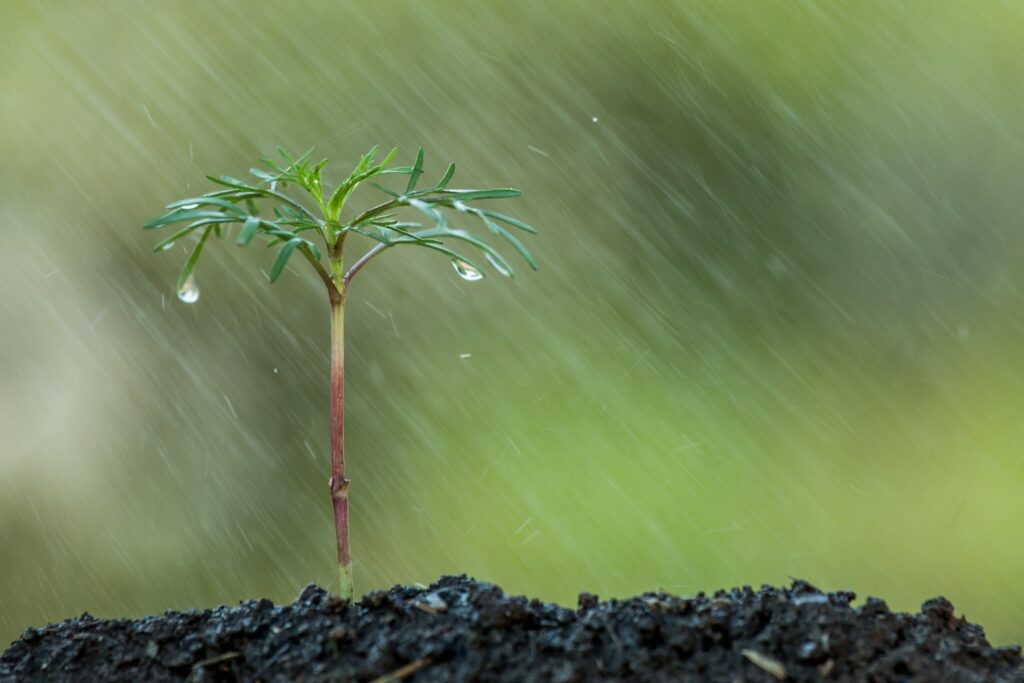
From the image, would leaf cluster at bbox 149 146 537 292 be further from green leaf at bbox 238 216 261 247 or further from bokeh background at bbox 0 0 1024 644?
bokeh background at bbox 0 0 1024 644

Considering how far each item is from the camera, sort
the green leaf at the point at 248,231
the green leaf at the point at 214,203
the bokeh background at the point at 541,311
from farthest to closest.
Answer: the bokeh background at the point at 541,311 < the green leaf at the point at 214,203 < the green leaf at the point at 248,231

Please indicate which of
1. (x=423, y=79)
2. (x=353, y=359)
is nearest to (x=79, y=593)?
(x=353, y=359)

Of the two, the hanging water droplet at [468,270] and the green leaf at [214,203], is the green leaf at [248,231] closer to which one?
the green leaf at [214,203]

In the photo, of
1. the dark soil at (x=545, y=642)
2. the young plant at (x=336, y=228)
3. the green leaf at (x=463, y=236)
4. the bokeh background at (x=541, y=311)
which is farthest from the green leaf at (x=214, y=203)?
the bokeh background at (x=541, y=311)

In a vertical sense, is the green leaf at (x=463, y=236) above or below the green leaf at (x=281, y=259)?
below

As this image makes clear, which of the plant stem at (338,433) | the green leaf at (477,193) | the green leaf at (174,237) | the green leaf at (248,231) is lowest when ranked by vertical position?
the plant stem at (338,433)


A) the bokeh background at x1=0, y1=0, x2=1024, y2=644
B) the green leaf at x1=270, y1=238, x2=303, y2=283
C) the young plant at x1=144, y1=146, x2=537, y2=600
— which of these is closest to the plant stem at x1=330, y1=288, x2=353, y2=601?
the young plant at x1=144, y1=146, x2=537, y2=600

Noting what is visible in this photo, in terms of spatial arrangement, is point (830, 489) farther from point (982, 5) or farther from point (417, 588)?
point (417, 588)
